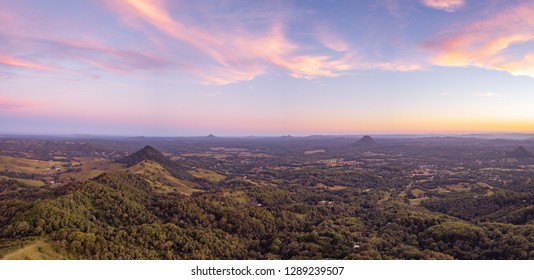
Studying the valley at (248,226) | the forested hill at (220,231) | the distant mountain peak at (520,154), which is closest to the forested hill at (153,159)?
the valley at (248,226)

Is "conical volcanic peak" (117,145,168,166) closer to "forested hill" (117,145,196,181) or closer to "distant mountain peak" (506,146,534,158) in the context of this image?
"forested hill" (117,145,196,181)

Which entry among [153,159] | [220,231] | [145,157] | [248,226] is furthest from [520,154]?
[145,157]

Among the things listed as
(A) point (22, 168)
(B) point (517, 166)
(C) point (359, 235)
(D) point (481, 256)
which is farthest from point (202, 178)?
(B) point (517, 166)

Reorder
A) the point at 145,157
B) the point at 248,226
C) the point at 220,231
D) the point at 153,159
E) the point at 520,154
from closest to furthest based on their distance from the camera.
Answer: the point at 220,231, the point at 248,226, the point at 153,159, the point at 145,157, the point at 520,154

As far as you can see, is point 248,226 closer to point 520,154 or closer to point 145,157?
point 145,157

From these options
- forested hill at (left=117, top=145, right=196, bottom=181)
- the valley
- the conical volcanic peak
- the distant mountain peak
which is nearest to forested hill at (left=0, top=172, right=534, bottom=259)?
the valley

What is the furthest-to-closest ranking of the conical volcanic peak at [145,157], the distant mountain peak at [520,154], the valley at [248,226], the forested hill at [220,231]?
the distant mountain peak at [520,154]
the conical volcanic peak at [145,157]
the forested hill at [220,231]
the valley at [248,226]

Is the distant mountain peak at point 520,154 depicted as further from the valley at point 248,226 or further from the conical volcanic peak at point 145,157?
the conical volcanic peak at point 145,157
